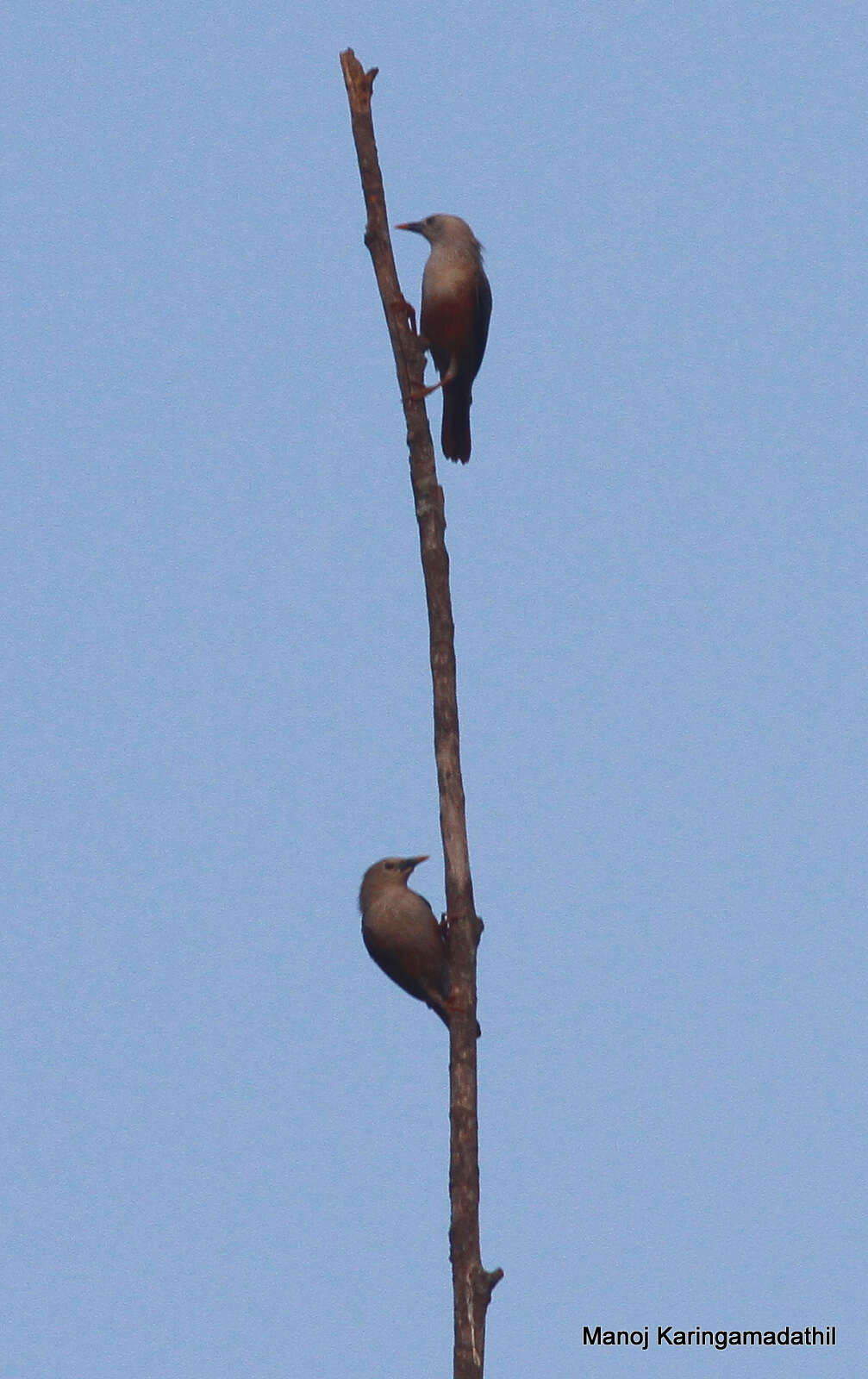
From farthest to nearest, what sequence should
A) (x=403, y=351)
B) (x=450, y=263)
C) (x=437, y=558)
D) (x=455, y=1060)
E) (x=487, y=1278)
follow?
(x=450, y=263)
(x=403, y=351)
(x=437, y=558)
(x=455, y=1060)
(x=487, y=1278)

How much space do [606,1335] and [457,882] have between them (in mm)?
3080

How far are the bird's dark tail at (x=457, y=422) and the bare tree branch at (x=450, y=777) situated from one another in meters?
1.53

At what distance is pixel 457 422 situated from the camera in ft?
36.4

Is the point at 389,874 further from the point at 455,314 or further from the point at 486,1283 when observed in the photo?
the point at 455,314

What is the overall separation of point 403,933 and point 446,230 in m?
4.69

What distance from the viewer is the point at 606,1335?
30.8ft

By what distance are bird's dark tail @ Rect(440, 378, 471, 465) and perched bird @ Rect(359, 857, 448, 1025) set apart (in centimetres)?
301

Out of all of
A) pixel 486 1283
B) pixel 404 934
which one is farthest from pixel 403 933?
pixel 486 1283

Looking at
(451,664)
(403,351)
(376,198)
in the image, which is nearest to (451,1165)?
(451,664)

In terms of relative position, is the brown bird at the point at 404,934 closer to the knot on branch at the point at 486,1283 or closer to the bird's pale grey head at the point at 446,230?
the knot on branch at the point at 486,1283

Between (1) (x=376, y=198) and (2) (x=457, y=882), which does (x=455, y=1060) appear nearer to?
(2) (x=457, y=882)

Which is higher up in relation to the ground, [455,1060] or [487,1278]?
[455,1060]

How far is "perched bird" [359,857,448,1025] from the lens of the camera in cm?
859

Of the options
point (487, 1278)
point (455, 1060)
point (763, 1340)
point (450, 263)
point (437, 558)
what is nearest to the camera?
point (487, 1278)
